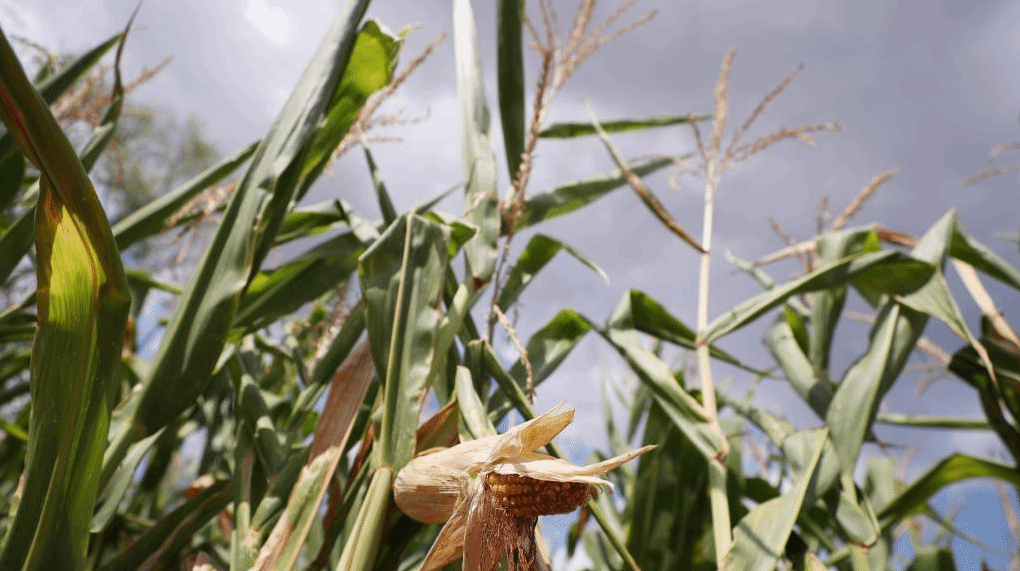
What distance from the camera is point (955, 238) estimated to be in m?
1.41

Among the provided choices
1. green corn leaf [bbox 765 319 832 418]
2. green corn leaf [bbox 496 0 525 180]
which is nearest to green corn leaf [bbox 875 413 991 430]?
green corn leaf [bbox 765 319 832 418]

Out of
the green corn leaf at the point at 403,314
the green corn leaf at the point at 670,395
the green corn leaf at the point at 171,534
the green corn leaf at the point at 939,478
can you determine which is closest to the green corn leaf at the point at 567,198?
the green corn leaf at the point at 670,395

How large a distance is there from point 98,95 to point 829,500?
6.12 feet

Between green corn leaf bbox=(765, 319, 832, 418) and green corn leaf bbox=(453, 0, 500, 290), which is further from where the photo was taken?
green corn leaf bbox=(765, 319, 832, 418)

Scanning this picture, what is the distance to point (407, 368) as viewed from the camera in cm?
76

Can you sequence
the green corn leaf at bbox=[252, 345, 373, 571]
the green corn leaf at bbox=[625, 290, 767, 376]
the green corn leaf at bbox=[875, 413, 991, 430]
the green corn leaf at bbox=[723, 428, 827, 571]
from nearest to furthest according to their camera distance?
the green corn leaf at bbox=[252, 345, 373, 571] → the green corn leaf at bbox=[723, 428, 827, 571] → the green corn leaf at bbox=[625, 290, 767, 376] → the green corn leaf at bbox=[875, 413, 991, 430]

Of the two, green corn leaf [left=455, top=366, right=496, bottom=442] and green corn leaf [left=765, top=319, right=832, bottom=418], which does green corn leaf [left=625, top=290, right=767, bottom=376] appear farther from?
green corn leaf [left=455, top=366, right=496, bottom=442]

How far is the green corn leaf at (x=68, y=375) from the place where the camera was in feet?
1.81

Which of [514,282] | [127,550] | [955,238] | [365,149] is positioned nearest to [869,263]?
[955,238]

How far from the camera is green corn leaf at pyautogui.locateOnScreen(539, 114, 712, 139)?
4.39 feet

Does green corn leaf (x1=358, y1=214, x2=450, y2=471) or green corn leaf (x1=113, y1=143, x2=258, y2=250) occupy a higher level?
green corn leaf (x1=113, y1=143, x2=258, y2=250)

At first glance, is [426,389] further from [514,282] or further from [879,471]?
[879,471]

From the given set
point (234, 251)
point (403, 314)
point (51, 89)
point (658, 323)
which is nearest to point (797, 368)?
point (658, 323)

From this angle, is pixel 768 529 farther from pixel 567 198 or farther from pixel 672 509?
pixel 567 198
